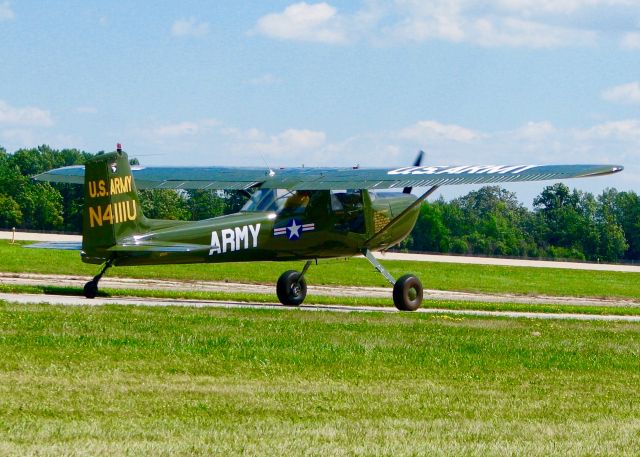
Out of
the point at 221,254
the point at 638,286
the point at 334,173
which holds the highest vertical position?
the point at 334,173

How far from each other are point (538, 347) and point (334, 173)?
10.5 metres

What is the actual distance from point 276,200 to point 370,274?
2092 cm

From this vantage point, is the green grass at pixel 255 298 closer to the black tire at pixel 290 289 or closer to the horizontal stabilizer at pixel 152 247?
the black tire at pixel 290 289

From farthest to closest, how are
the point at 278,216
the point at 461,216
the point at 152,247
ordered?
1. the point at 461,216
2. the point at 278,216
3. the point at 152,247

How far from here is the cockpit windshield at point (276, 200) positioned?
25.5 m

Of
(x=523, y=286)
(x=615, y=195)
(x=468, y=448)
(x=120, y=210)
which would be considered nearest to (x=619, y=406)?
(x=468, y=448)

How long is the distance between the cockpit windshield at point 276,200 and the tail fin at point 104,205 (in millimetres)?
3536

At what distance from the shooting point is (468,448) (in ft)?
30.2

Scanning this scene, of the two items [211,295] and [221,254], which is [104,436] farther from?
[211,295]

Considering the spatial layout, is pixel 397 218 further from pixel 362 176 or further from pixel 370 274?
pixel 370 274

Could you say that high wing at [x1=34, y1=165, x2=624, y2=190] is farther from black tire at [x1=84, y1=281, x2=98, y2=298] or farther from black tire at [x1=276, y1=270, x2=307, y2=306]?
black tire at [x1=84, y1=281, x2=98, y2=298]

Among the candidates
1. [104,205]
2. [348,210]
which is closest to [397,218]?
[348,210]

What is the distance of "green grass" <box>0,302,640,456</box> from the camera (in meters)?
9.29

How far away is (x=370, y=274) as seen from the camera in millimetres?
46156
